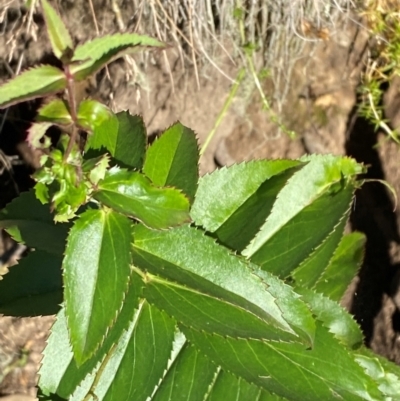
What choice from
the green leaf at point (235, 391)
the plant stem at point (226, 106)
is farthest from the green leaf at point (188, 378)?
the plant stem at point (226, 106)

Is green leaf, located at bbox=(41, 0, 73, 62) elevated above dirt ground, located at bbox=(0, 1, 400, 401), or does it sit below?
above

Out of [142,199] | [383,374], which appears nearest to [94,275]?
[142,199]

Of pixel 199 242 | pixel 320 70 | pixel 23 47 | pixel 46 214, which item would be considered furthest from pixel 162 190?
pixel 320 70

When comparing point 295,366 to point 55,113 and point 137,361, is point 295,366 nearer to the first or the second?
point 137,361

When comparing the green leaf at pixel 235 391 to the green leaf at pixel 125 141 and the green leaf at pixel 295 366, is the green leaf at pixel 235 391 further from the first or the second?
the green leaf at pixel 125 141

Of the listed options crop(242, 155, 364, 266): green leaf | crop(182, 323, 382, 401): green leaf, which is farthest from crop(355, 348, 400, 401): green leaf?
crop(242, 155, 364, 266): green leaf

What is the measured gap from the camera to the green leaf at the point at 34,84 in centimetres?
57

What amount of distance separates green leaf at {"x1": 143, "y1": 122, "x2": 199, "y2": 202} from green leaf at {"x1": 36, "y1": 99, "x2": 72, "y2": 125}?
320 millimetres

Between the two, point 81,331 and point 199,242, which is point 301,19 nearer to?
point 199,242

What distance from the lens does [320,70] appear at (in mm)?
1858

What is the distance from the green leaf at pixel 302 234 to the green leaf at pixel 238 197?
13 cm

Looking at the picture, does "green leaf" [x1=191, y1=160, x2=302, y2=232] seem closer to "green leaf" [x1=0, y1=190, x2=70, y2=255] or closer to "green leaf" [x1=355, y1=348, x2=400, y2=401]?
"green leaf" [x1=0, y1=190, x2=70, y2=255]

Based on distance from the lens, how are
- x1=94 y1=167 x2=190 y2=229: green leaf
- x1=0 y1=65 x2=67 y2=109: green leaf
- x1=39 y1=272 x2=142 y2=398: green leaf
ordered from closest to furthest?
x1=0 y1=65 x2=67 y2=109: green leaf < x1=94 y1=167 x2=190 y2=229: green leaf < x1=39 y1=272 x2=142 y2=398: green leaf

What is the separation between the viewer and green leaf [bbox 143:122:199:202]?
922 millimetres
